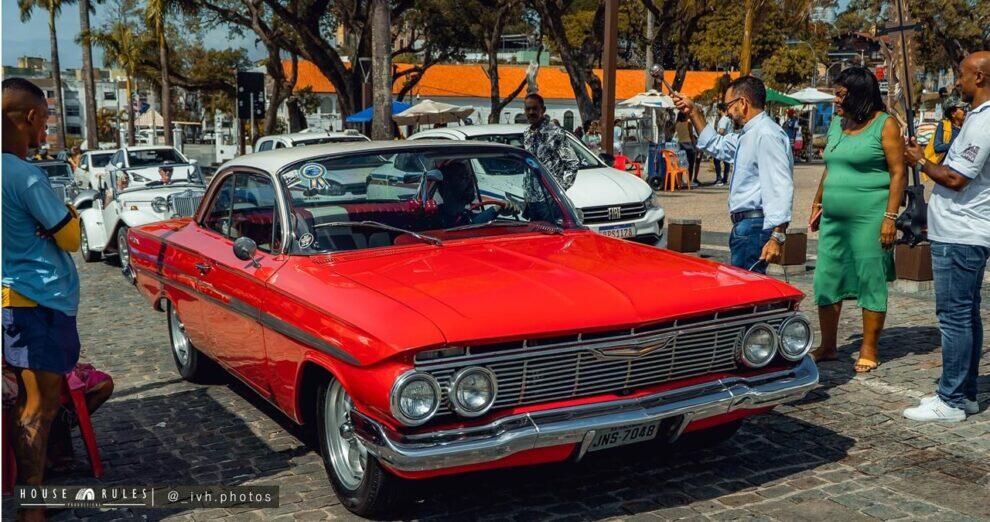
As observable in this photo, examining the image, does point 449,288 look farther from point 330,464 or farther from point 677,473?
point 677,473

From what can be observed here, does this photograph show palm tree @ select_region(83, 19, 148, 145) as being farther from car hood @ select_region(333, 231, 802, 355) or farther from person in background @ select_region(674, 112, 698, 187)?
car hood @ select_region(333, 231, 802, 355)

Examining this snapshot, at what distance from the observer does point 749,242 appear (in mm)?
6504

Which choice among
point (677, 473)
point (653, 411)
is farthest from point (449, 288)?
point (677, 473)

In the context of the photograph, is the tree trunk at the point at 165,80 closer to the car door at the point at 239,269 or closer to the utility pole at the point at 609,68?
the utility pole at the point at 609,68

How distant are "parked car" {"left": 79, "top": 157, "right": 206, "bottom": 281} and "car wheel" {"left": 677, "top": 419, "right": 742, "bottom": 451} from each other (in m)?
8.34

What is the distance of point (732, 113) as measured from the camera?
6.59 metres

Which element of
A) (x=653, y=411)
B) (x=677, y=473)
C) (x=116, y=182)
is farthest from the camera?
(x=116, y=182)

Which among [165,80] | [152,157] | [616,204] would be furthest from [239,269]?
[165,80]

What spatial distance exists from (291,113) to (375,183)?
40634mm

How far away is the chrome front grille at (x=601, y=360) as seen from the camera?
3.94 m

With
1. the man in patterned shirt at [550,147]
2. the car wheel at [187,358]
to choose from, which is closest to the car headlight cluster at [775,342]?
the car wheel at [187,358]

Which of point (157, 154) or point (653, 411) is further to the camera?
point (157, 154)

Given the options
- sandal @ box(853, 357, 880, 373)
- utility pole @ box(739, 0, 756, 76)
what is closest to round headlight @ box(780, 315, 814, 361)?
sandal @ box(853, 357, 880, 373)

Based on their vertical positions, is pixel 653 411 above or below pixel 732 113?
below
